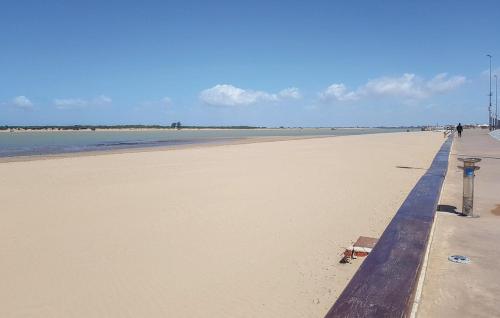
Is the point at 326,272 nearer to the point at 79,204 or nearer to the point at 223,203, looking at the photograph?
the point at 223,203

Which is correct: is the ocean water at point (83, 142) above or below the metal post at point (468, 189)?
below

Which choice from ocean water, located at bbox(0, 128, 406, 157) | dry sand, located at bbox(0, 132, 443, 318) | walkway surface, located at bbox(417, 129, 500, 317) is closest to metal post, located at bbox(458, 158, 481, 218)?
walkway surface, located at bbox(417, 129, 500, 317)

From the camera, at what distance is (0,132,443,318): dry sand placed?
3.45 m

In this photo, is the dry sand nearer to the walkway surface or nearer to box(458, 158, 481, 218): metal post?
the walkway surface

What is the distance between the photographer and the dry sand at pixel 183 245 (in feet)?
11.3

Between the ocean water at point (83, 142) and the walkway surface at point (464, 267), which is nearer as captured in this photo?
the walkway surface at point (464, 267)

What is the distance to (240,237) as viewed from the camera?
5.33 metres

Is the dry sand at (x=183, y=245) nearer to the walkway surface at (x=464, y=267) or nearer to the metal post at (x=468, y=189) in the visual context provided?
the walkway surface at (x=464, y=267)

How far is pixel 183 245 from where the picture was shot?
16.5 ft

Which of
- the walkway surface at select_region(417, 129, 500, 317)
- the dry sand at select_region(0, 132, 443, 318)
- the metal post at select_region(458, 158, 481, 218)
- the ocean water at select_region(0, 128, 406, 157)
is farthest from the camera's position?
the ocean water at select_region(0, 128, 406, 157)

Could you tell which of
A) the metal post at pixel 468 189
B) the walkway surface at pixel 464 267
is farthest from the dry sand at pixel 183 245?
the metal post at pixel 468 189

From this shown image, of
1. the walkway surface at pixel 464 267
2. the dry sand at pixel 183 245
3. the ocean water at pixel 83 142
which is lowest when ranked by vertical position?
the ocean water at pixel 83 142

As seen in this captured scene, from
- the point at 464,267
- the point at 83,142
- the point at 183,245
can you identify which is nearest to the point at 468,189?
the point at 464,267

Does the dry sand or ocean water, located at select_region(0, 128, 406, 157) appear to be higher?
the dry sand
